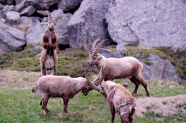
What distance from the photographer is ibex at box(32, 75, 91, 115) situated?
7395 millimetres

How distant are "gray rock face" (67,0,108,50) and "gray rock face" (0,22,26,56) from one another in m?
7.61

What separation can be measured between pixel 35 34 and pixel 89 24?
28.7 ft

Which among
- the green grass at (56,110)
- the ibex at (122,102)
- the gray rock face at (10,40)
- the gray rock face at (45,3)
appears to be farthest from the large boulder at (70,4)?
the ibex at (122,102)

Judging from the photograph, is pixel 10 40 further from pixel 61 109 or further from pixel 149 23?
pixel 61 109

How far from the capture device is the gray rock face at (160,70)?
15692 mm

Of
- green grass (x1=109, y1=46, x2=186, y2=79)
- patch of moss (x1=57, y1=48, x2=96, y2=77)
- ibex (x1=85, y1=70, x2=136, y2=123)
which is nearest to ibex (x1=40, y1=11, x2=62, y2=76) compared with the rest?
ibex (x1=85, y1=70, x2=136, y2=123)

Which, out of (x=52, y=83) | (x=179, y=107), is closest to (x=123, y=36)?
(x=179, y=107)

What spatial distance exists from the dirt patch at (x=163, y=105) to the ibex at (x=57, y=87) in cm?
248

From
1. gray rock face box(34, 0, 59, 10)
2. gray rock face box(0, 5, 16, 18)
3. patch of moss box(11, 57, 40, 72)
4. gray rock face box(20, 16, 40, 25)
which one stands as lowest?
patch of moss box(11, 57, 40, 72)

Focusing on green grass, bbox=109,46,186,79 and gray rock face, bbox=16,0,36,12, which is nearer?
green grass, bbox=109,46,186,79

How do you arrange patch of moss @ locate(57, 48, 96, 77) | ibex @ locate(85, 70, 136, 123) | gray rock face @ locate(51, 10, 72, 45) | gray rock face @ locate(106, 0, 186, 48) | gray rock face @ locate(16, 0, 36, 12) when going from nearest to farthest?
1. ibex @ locate(85, 70, 136, 123)
2. patch of moss @ locate(57, 48, 96, 77)
3. gray rock face @ locate(106, 0, 186, 48)
4. gray rock face @ locate(51, 10, 72, 45)
5. gray rock face @ locate(16, 0, 36, 12)

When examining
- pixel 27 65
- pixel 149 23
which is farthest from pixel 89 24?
pixel 27 65

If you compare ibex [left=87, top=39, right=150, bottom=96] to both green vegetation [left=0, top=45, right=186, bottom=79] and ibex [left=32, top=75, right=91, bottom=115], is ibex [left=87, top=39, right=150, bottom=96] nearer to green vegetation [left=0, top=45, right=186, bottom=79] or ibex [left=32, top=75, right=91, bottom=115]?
ibex [left=32, top=75, right=91, bottom=115]

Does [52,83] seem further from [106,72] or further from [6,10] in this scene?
[6,10]
